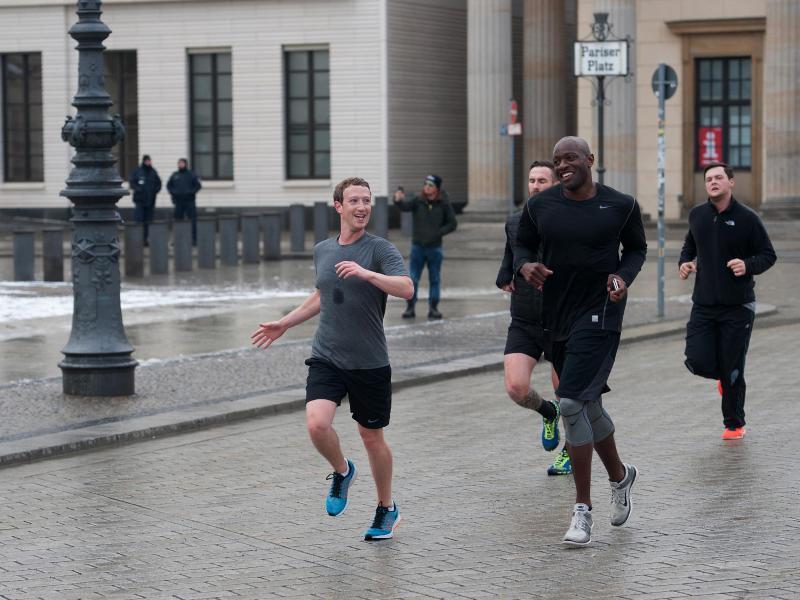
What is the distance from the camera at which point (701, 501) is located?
898cm

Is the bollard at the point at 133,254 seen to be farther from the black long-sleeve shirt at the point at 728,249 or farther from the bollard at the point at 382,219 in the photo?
the black long-sleeve shirt at the point at 728,249

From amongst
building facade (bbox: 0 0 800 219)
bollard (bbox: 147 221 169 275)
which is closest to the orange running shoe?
bollard (bbox: 147 221 169 275)

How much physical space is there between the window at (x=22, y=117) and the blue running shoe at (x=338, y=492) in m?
37.3

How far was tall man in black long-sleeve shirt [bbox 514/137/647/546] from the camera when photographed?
26.9 ft

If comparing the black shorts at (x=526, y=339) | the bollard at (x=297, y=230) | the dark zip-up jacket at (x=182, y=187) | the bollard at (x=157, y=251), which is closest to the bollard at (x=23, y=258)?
the bollard at (x=157, y=251)

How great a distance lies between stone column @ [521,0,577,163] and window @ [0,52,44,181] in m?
12.1

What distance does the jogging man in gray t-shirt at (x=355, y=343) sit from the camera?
8133 millimetres

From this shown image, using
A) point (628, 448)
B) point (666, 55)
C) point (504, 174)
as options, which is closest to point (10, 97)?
point (504, 174)

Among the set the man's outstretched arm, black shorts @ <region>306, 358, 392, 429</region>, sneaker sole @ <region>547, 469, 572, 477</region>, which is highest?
the man's outstretched arm

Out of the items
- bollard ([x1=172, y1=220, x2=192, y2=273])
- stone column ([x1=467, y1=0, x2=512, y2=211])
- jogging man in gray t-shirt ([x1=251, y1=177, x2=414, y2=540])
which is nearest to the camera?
jogging man in gray t-shirt ([x1=251, y1=177, x2=414, y2=540])

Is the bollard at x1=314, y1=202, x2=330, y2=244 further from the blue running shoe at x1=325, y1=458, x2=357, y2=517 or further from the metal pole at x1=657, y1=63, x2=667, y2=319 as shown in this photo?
the blue running shoe at x1=325, y1=458, x2=357, y2=517

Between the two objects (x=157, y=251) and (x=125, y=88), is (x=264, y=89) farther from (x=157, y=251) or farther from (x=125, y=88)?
(x=157, y=251)

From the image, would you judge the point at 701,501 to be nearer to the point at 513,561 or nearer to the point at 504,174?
the point at 513,561

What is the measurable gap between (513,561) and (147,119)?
36649 mm
